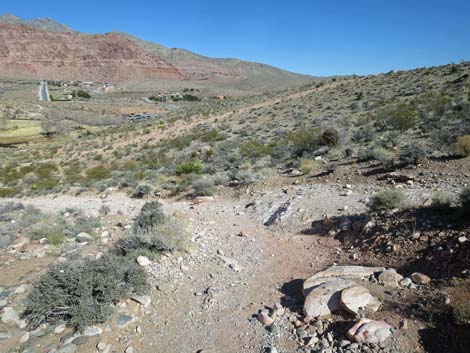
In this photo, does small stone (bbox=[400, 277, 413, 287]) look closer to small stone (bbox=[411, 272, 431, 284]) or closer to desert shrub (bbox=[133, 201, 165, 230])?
small stone (bbox=[411, 272, 431, 284])

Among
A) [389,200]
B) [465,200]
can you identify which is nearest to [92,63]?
[389,200]

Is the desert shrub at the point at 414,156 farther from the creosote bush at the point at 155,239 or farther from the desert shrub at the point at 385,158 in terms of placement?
the creosote bush at the point at 155,239

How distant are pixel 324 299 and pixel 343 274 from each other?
0.74 metres

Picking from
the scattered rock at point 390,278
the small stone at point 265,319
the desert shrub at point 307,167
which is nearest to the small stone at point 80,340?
the small stone at point 265,319

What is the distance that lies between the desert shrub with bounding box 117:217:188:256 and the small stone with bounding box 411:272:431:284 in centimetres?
404

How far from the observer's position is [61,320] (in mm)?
→ 4270

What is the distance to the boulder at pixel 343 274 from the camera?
4.45 meters

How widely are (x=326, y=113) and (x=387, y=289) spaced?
2136 centimetres

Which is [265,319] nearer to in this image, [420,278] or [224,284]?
[224,284]

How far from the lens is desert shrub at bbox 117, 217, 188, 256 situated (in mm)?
6145

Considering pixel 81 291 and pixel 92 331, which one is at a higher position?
pixel 81 291

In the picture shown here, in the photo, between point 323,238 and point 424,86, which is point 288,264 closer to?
point 323,238

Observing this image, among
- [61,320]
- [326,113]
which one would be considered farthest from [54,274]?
[326,113]

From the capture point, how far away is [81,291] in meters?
4.42
